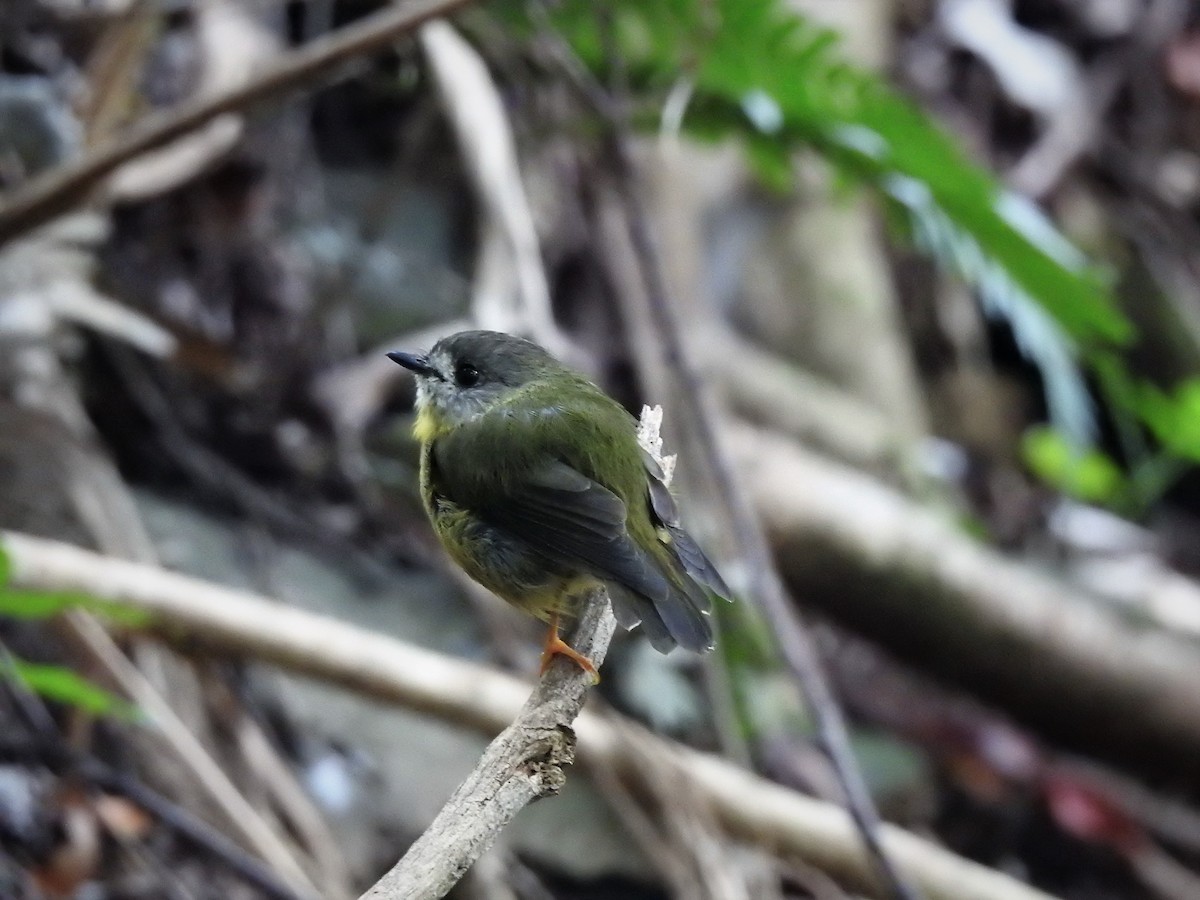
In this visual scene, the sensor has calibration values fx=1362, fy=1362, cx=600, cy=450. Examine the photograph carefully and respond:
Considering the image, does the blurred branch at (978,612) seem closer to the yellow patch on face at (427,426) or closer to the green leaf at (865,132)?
the green leaf at (865,132)

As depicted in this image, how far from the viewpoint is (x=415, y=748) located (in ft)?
11.6

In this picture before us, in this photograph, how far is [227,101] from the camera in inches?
109

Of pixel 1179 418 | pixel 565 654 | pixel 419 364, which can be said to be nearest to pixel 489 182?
pixel 419 364

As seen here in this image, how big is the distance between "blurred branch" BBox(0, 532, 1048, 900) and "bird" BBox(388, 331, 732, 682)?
582 mm

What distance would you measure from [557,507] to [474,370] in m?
0.44

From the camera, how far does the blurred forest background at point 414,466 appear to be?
110 inches

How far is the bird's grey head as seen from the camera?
7.27 feet

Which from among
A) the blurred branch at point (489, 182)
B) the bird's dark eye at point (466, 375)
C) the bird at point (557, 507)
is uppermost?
the blurred branch at point (489, 182)

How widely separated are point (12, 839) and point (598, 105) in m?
2.13

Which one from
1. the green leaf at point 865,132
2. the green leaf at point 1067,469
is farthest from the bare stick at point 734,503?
the green leaf at point 1067,469

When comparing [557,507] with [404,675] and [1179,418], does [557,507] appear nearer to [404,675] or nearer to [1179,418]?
[404,675]

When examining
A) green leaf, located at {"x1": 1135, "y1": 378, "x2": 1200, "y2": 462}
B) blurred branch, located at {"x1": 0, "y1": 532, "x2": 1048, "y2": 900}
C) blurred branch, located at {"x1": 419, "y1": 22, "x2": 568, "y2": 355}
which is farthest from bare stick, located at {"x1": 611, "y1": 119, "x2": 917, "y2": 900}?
green leaf, located at {"x1": 1135, "y1": 378, "x2": 1200, "y2": 462}

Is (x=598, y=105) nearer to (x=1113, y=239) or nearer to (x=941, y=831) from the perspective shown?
(x=941, y=831)

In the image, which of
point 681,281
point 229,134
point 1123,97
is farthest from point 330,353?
point 1123,97
